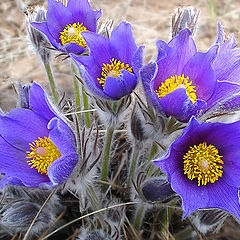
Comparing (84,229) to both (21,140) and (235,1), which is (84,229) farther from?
(235,1)

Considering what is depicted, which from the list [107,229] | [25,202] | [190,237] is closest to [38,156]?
[25,202]

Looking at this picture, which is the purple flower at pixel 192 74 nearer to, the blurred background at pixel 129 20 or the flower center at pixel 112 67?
the flower center at pixel 112 67

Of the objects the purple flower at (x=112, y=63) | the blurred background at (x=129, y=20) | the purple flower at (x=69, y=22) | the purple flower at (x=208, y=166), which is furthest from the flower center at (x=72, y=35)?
the blurred background at (x=129, y=20)

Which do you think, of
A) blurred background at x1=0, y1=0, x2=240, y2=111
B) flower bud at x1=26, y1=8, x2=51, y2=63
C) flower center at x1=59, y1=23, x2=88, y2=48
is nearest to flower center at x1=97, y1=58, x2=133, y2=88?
flower center at x1=59, y1=23, x2=88, y2=48

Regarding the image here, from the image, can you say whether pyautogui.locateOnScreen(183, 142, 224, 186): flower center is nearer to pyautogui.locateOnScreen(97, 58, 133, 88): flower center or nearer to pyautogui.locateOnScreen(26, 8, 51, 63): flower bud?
→ pyautogui.locateOnScreen(97, 58, 133, 88): flower center

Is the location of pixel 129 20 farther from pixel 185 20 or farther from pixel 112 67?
pixel 112 67

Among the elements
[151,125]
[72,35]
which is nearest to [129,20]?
[72,35]
